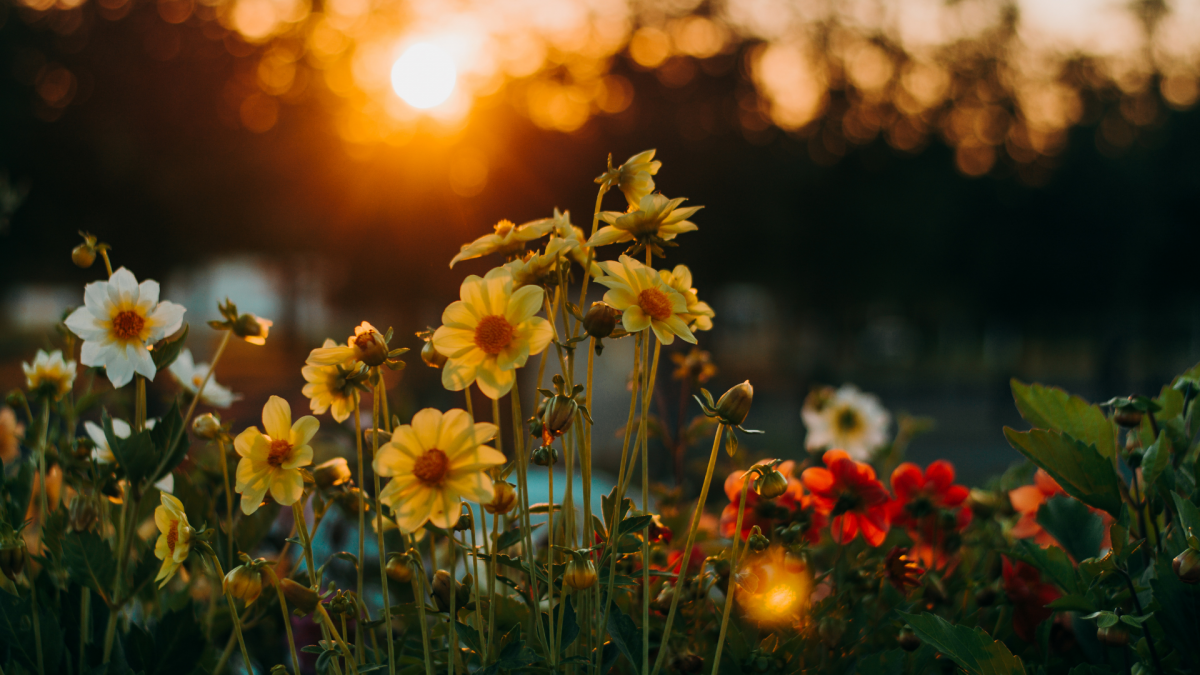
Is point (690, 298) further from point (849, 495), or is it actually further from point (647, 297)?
point (849, 495)

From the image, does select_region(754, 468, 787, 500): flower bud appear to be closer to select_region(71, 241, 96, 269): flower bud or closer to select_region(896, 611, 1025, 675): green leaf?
select_region(896, 611, 1025, 675): green leaf

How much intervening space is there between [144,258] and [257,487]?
35.0 ft

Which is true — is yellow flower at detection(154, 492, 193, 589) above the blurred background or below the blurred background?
below

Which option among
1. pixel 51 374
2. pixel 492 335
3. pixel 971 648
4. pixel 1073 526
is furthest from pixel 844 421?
pixel 51 374

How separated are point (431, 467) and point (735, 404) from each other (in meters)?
0.28

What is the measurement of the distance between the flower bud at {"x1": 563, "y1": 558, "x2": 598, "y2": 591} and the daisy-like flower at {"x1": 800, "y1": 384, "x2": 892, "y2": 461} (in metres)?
1.44

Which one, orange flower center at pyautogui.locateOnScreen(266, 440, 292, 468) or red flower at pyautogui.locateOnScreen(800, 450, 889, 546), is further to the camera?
red flower at pyautogui.locateOnScreen(800, 450, 889, 546)

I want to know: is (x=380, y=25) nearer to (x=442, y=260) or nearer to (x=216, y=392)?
(x=442, y=260)

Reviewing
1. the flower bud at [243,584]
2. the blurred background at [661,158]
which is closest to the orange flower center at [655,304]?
the flower bud at [243,584]

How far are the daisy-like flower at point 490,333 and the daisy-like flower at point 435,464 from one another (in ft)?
0.12

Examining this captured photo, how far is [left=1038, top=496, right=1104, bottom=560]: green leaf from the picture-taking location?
1.15 meters

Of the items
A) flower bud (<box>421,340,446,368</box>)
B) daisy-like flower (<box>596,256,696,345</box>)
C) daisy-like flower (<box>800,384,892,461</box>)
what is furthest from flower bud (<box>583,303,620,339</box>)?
daisy-like flower (<box>800,384,892,461</box>)

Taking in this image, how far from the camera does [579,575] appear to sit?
762 millimetres

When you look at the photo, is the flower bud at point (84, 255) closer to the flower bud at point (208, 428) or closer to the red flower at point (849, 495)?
the flower bud at point (208, 428)
